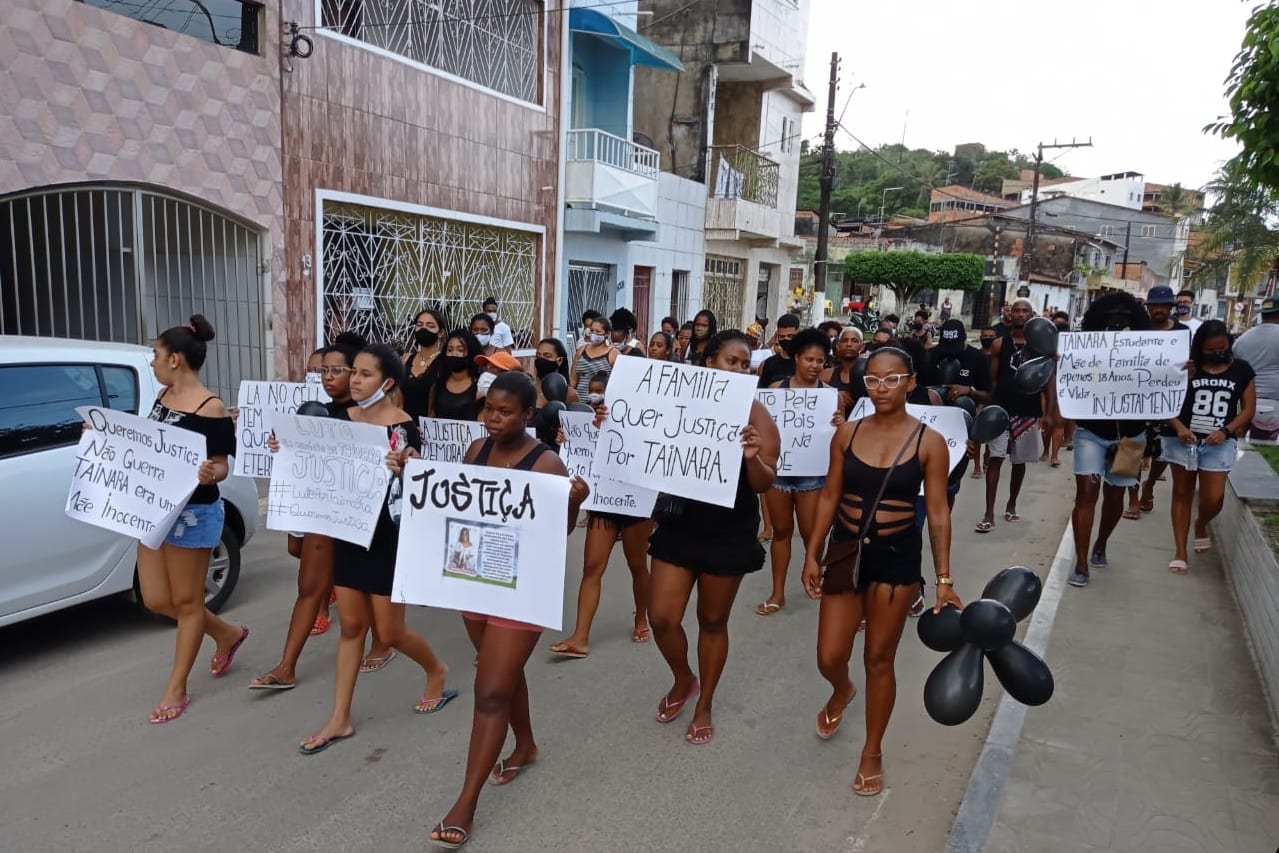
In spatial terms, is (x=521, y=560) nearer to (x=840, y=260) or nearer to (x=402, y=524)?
(x=402, y=524)

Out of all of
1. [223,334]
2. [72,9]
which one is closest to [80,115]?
[72,9]

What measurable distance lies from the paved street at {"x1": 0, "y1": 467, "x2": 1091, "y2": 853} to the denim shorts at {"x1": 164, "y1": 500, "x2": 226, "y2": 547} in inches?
32.5

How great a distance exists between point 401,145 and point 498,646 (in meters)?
10.3

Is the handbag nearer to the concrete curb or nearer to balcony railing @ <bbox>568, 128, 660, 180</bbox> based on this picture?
the concrete curb

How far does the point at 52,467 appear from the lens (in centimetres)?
470

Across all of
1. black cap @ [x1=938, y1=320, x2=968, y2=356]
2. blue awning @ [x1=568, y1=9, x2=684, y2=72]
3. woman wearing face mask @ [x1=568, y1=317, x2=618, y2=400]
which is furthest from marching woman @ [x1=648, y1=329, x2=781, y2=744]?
blue awning @ [x1=568, y1=9, x2=684, y2=72]

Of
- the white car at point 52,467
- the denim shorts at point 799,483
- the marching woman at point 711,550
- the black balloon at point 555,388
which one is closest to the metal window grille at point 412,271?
the white car at point 52,467

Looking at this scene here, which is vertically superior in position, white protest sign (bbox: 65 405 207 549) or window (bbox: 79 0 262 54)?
window (bbox: 79 0 262 54)

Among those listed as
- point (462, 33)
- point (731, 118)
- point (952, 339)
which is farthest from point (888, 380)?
point (731, 118)

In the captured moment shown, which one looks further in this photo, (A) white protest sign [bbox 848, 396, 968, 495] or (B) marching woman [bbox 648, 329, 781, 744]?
(A) white protest sign [bbox 848, 396, 968, 495]

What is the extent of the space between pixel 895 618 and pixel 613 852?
1.42 m

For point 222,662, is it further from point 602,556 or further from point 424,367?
point 424,367

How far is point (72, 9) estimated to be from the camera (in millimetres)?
8438

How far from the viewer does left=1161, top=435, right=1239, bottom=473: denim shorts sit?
653cm
